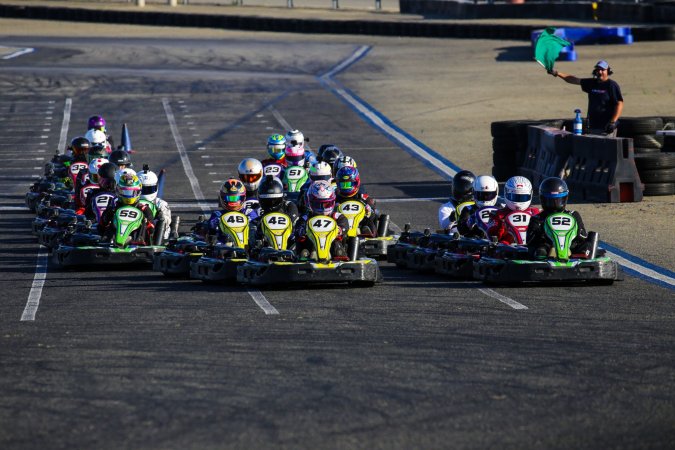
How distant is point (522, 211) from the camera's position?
617 inches

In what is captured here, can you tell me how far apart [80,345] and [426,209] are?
11522 millimetres

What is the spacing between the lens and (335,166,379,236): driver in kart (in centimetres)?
1752

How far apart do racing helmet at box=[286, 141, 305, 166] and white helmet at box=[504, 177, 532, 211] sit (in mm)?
7633

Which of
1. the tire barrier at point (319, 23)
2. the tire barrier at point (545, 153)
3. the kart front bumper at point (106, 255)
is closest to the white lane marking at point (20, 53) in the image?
the tire barrier at point (319, 23)

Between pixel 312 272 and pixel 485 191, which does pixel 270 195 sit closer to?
pixel 312 272

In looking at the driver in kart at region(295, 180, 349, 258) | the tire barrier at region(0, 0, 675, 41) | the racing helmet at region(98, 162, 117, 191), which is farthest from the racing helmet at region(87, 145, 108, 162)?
the tire barrier at region(0, 0, 675, 41)

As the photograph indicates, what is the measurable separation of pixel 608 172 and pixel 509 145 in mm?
3702

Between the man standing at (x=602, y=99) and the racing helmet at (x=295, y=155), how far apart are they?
13.5 feet

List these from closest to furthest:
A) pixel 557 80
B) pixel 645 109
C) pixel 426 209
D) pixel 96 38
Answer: pixel 426 209, pixel 645 109, pixel 557 80, pixel 96 38

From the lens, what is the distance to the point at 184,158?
30344 millimetres

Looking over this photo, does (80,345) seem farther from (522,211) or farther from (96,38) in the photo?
(96,38)

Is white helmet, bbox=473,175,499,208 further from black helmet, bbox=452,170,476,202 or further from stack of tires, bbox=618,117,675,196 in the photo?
stack of tires, bbox=618,117,675,196

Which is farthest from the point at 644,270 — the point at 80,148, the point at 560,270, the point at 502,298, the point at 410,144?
the point at 410,144

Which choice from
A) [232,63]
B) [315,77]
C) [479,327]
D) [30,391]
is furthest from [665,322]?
[232,63]
